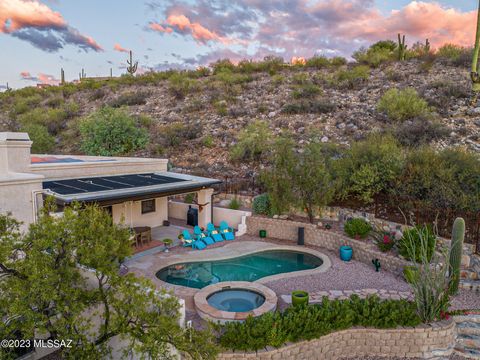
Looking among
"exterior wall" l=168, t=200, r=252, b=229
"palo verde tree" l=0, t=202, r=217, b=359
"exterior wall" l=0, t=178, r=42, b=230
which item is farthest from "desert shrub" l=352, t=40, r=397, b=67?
"palo verde tree" l=0, t=202, r=217, b=359

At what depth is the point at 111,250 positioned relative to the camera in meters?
6.62

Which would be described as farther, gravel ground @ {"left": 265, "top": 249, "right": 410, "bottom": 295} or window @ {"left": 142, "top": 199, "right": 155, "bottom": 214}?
window @ {"left": 142, "top": 199, "right": 155, "bottom": 214}

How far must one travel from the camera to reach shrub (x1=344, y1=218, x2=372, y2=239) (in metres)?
15.7

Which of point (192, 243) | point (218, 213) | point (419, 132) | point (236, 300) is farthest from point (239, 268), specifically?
point (419, 132)

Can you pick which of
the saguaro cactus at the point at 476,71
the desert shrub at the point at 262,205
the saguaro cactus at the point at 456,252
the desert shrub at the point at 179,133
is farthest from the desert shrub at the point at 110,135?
the saguaro cactus at the point at 476,71

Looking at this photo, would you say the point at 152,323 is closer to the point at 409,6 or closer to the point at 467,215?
the point at 467,215

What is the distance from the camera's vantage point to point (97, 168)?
1598 cm

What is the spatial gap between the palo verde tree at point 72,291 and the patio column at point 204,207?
438 inches

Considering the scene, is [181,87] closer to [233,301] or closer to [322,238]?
[322,238]

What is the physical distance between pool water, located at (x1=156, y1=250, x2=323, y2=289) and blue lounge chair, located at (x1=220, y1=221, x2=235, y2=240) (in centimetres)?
226

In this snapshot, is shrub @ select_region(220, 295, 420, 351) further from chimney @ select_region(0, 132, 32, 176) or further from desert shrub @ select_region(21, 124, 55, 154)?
desert shrub @ select_region(21, 124, 55, 154)

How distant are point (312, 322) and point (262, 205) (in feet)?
34.7

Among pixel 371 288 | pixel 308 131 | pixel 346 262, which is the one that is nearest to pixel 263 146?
pixel 308 131

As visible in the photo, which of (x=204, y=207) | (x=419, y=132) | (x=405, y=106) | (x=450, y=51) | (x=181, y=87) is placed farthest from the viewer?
(x=181, y=87)
